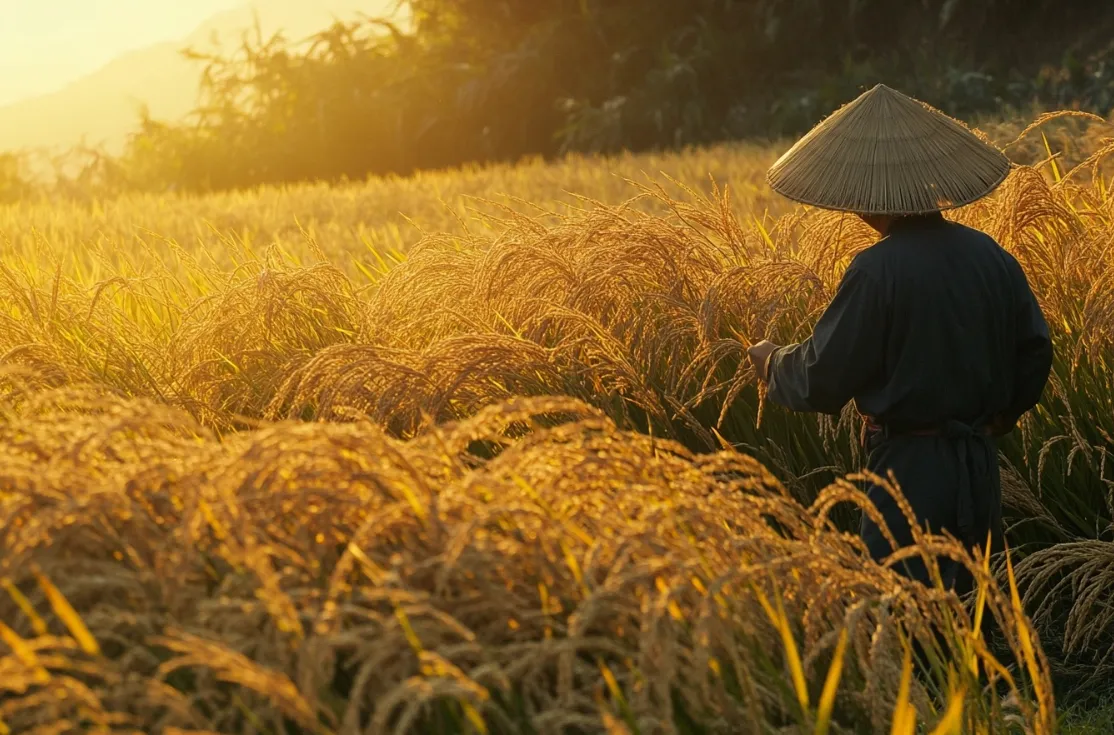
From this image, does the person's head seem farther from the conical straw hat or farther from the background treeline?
the background treeline

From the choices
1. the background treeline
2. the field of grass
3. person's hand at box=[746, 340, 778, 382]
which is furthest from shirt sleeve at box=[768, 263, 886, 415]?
the background treeline

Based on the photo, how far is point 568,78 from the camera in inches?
799

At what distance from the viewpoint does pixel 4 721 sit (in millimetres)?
2170

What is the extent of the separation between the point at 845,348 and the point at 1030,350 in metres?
0.60

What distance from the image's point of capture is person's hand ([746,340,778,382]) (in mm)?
3744

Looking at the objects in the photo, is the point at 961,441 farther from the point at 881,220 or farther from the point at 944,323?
the point at 881,220

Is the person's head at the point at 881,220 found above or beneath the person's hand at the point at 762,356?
above

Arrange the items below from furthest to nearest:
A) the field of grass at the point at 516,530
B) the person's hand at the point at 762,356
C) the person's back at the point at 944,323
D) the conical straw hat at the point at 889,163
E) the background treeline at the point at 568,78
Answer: the background treeline at the point at 568,78 < the person's hand at the point at 762,356 < the conical straw hat at the point at 889,163 < the person's back at the point at 944,323 < the field of grass at the point at 516,530

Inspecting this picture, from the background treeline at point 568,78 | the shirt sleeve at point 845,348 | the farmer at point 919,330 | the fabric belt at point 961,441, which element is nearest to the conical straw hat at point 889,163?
the farmer at point 919,330

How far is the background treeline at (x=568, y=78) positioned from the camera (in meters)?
17.5

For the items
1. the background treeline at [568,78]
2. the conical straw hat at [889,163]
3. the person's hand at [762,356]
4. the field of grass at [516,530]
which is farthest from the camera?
the background treeline at [568,78]

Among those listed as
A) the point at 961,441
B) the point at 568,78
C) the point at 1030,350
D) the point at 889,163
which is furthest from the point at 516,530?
the point at 568,78

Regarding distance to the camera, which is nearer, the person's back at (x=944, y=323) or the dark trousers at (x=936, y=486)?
the person's back at (x=944, y=323)

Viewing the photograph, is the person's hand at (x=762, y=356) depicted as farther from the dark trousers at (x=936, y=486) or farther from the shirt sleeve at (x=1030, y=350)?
the shirt sleeve at (x=1030, y=350)
